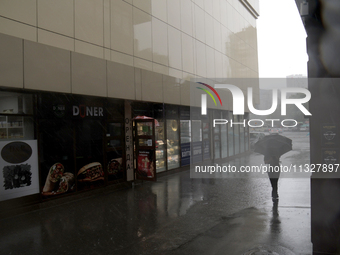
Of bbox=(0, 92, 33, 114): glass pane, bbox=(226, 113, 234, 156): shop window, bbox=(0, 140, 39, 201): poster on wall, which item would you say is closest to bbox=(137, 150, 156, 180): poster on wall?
bbox=(0, 140, 39, 201): poster on wall

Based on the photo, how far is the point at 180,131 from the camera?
585 inches

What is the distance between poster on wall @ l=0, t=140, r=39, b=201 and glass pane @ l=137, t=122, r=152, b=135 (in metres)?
4.21

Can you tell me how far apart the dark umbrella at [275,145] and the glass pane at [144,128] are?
4361 millimetres

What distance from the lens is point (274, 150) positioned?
8.31 m

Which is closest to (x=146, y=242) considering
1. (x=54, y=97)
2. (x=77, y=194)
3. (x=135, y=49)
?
(x=77, y=194)

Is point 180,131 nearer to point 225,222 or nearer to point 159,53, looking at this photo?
point 159,53

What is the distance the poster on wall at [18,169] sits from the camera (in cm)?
739

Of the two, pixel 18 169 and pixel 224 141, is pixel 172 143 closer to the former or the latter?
pixel 224 141

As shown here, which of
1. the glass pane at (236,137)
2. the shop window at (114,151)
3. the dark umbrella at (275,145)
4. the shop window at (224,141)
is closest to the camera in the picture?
the dark umbrella at (275,145)

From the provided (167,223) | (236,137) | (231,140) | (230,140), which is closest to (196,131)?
(230,140)

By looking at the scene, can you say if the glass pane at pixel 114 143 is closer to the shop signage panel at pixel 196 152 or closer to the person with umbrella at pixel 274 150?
the person with umbrella at pixel 274 150

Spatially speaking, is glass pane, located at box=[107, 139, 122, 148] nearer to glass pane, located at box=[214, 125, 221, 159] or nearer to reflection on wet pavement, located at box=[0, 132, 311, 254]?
reflection on wet pavement, located at box=[0, 132, 311, 254]

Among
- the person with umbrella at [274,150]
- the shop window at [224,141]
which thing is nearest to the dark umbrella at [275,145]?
the person with umbrella at [274,150]

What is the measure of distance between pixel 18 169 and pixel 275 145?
7054mm
